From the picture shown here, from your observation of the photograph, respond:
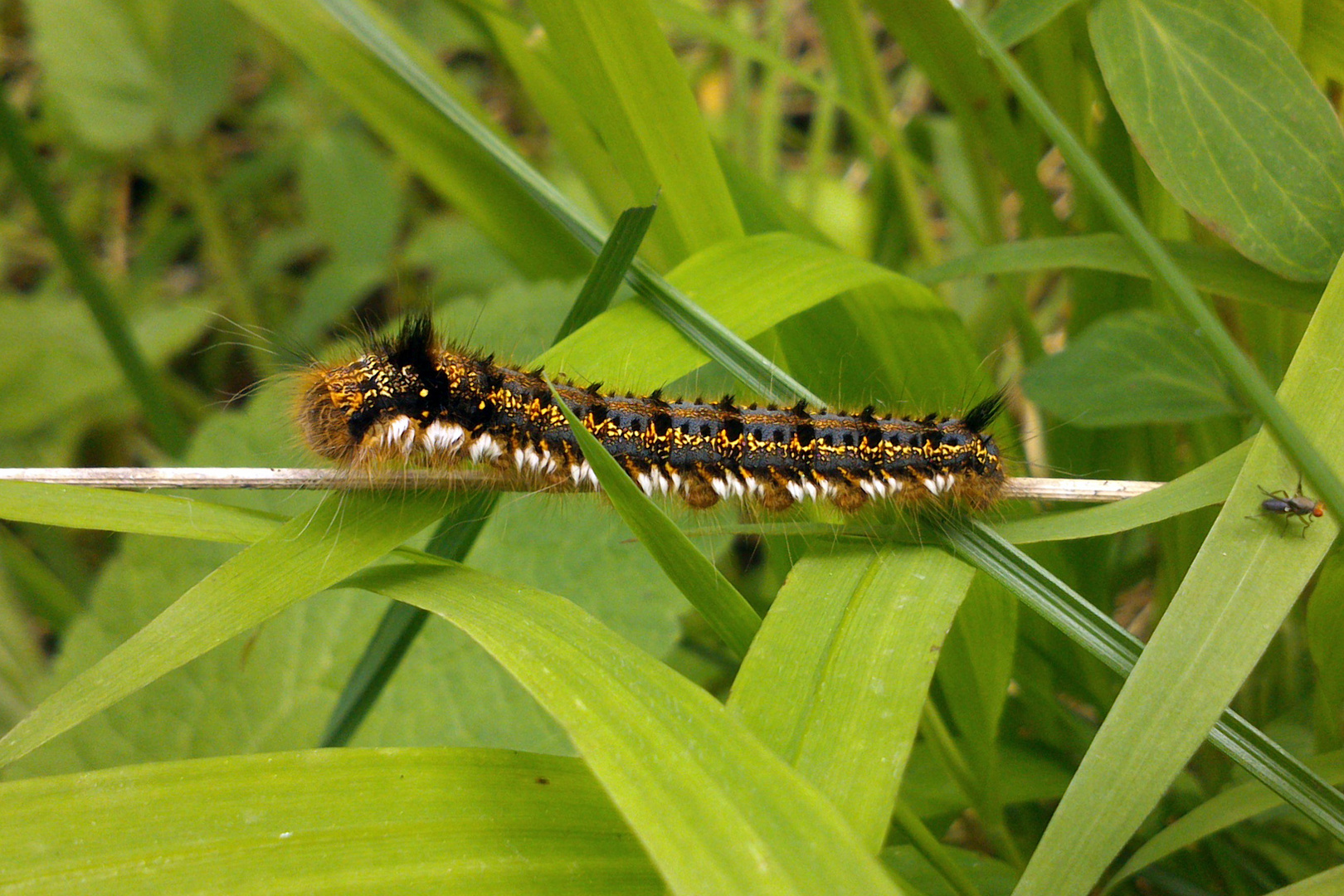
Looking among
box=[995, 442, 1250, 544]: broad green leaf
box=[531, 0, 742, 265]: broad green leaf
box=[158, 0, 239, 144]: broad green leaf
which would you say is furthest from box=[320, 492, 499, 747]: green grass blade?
box=[158, 0, 239, 144]: broad green leaf

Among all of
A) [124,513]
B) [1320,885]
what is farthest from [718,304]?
[1320,885]

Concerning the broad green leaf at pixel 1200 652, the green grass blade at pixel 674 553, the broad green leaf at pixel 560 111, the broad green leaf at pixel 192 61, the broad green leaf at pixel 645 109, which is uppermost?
the broad green leaf at pixel 192 61

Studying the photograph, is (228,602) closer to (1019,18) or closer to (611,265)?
(611,265)

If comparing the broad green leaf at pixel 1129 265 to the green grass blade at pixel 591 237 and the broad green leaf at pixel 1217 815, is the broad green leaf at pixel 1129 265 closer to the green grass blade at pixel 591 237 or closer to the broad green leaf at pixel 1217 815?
the green grass blade at pixel 591 237

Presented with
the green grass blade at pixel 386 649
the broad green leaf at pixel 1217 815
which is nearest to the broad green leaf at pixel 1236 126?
the broad green leaf at pixel 1217 815

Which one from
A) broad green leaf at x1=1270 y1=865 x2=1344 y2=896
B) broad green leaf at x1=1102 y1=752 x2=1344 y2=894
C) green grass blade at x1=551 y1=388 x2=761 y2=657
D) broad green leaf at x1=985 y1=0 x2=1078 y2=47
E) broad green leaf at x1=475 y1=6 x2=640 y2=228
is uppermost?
broad green leaf at x1=475 y1=6 x2=640 y2=228

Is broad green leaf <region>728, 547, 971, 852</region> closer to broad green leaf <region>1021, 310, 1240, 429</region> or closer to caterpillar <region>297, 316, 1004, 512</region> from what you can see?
caterpillar <region>297, 316, 1004, 512</region>

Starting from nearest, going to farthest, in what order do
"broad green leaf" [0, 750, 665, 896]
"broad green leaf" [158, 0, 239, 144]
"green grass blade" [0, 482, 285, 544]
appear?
"broad green leaf" [0, 750, 665, 896] → "green grass blade" [0, 482, 285, 544] → "broad green leaf" [158, 0, 239, 144]
